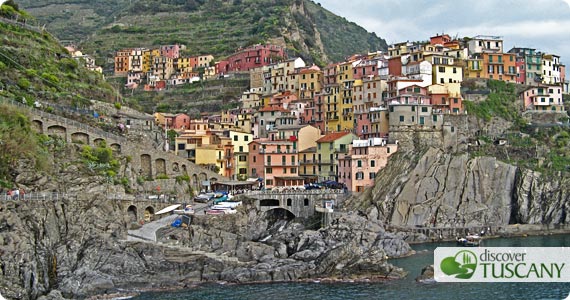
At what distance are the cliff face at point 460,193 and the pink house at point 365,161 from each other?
0.91 metres

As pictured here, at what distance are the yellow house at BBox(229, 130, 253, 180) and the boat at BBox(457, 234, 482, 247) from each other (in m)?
24.0

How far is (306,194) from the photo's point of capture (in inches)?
2906

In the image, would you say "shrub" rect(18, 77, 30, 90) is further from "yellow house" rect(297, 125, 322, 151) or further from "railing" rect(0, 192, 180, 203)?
"yellow house" rect(297, 125, 322, 151)

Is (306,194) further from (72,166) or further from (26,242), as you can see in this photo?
(26,242)

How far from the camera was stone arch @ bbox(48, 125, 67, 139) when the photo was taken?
68.1 m

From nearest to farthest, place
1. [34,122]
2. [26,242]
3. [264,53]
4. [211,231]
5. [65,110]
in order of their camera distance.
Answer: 1. [26,242]
2. [211,231]
3. [34,122]
4. [65,110]
5. [264,53]

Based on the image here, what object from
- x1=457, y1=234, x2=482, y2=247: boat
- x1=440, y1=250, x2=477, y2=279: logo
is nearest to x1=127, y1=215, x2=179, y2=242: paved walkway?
x1=440, y1=250, x2=477, y2=279: logo

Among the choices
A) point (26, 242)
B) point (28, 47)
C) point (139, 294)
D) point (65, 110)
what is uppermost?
point (28, 47)

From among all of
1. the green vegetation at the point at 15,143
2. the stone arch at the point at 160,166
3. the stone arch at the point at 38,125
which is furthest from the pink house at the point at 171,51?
the green vegetation at the point at 15,143

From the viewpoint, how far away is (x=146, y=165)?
2908 inches

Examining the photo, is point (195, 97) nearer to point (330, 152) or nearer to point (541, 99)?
point (330, 152)

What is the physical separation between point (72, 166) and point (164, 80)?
5359 centimetres

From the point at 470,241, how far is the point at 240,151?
27805 millimetres

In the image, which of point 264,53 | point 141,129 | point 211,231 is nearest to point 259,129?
point 141,129
